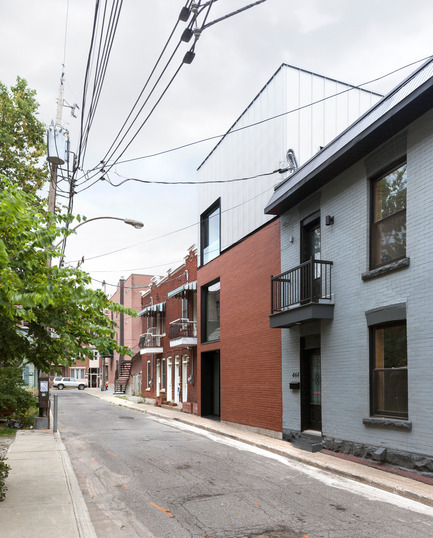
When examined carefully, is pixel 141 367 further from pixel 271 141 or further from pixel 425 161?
pixel 425 161

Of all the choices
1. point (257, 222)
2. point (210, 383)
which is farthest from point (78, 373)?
point (257, 222)

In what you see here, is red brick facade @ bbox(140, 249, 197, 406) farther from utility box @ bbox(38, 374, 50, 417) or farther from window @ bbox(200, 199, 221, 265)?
utility box @ bbox(38, 374, 50, 417)

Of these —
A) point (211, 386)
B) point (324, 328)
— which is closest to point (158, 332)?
point (211, 386)

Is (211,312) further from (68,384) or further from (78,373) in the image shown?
(78,373)

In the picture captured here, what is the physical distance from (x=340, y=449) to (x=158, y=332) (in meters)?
22.4

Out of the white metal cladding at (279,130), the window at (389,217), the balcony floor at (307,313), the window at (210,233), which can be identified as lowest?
the balcony floor at (307,313)

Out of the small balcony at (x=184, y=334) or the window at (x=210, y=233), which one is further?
the small balcony at (x=184, y=334)

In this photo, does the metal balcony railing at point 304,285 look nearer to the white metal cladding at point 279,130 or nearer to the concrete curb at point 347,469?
the white metal cladding at point 279,130

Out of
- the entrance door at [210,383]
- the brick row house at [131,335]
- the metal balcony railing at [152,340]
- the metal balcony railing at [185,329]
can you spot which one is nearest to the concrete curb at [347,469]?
the entrance door at [210,383]

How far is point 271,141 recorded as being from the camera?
16.6 meters

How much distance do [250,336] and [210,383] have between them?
613cm

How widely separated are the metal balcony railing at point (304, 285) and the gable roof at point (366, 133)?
206 centimetres

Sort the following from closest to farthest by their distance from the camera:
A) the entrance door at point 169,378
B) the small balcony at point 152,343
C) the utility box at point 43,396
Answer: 1. the utility box at point 43,396
2. the entrance door at point 169,378
3. the small balcony at point 152,343

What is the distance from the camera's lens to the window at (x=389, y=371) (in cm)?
1020
